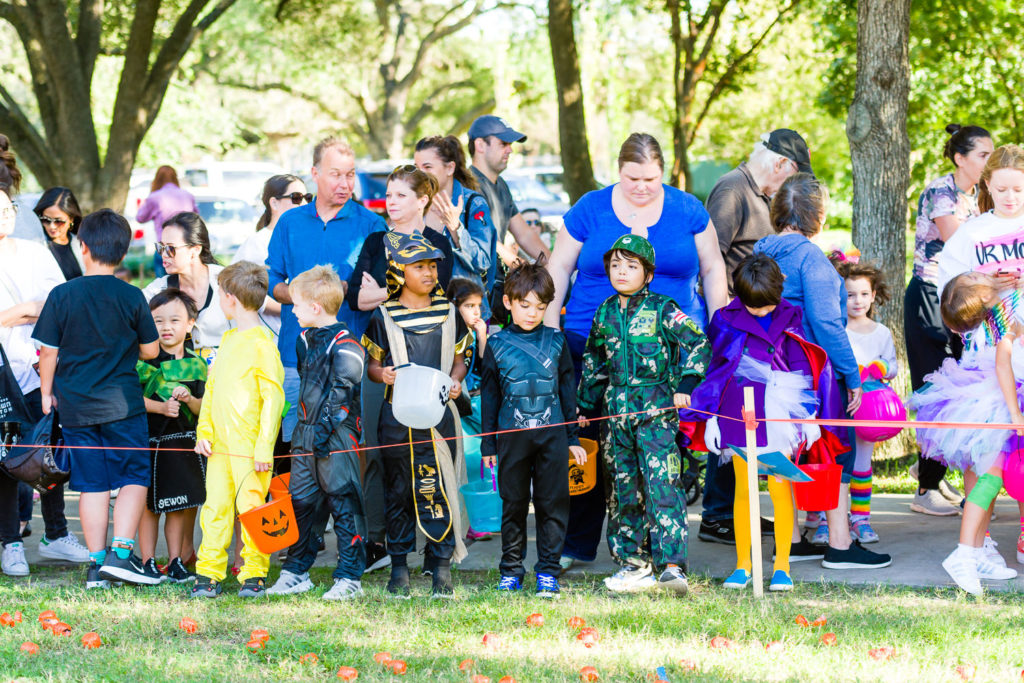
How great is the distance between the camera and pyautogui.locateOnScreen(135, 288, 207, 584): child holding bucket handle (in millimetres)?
6191

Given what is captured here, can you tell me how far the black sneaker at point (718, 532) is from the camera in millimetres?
6699

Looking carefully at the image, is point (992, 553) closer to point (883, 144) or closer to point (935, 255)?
point (935, 255)

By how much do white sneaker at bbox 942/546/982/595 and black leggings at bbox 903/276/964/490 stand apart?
158 cm

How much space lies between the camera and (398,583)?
5.80m

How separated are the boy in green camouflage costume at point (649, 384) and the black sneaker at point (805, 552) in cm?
94

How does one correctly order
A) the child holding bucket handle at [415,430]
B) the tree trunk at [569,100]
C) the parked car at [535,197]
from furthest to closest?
the parked car at [535,197] → the tree trunk at [569,100] → the child holding bucket handle at [415,430]

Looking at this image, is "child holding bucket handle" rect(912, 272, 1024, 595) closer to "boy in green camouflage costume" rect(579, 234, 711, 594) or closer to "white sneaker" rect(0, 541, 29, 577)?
"boy in green camouflage costume" rect(579, 234, 711, 594)

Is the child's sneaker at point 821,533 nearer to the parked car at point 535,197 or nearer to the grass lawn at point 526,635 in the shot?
the grass lawn at point 526,635

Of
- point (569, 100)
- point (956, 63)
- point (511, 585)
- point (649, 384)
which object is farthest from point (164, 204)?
point (956, 63)

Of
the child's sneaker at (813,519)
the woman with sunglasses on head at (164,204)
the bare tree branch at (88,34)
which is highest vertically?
the bare tree branch at (88,34)

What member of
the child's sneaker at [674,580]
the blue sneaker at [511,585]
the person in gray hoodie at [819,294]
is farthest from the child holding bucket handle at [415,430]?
the person in gray hoodie at [819,294]

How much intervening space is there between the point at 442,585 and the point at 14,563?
2.45 metres

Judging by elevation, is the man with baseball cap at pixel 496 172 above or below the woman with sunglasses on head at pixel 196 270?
above

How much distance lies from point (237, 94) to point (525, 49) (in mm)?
26420
